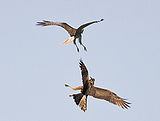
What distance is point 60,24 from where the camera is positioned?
27.6 meters

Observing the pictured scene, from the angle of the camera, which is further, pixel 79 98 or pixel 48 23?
pixel 48 23

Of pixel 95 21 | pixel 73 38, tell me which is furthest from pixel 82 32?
pixel 95 21

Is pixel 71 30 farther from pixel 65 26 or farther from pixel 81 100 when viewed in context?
pixel 81 100

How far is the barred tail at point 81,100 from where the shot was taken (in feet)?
69.0

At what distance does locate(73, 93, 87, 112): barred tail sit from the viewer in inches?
828

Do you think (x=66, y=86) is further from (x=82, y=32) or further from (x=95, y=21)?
(x=82, y=32)

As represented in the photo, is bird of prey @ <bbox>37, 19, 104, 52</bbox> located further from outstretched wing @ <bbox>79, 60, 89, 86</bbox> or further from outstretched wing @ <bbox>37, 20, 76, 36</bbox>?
outstretched wing @ <bbox>79, 60, 89, 86</bbox>

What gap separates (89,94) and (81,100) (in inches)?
25.0

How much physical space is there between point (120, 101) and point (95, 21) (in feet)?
11.4

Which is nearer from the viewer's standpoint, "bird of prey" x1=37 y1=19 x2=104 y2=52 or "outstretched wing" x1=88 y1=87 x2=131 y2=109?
"outstretched wing" x1=88 y1=87 x2=131 y2=109

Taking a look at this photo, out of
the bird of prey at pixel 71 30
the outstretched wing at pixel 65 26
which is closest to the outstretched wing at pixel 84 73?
the bird of prey at pixel 71 30

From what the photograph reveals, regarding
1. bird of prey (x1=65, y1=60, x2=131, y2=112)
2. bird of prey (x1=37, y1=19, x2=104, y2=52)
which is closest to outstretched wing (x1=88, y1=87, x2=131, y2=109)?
bird of prey (x1=65, y1=60, x2=131, y2=112)

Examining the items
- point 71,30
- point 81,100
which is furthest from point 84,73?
point 71,30

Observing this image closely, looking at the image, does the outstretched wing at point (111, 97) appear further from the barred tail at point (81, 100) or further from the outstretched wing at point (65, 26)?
the outstretched wing at point (65, 26)
